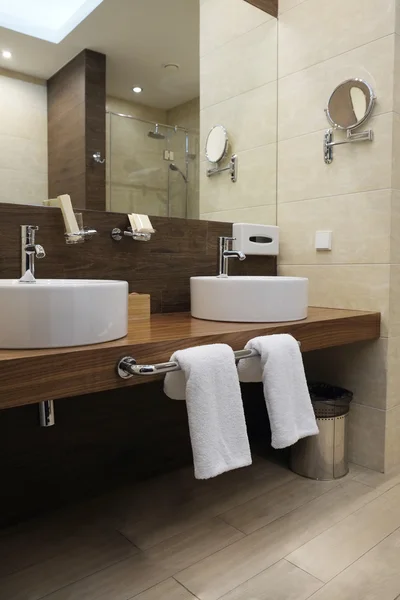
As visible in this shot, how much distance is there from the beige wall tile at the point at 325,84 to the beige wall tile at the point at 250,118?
0.05 m

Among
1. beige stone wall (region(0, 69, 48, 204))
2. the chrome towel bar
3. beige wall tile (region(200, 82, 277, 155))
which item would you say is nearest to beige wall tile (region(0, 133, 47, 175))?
beige stone wall (region(0, 69, 48, 204))

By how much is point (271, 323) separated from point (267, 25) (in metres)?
1.51

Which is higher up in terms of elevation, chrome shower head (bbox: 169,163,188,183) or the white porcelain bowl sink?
chrome shower head (bbox: 169,163,188,183)

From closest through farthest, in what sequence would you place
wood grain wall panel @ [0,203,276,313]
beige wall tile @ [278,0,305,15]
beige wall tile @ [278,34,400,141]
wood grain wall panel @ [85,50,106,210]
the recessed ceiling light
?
wood grain wall panel @ [0,203,276,313]
wood grain wall panel @ [85,50,106,210]
beige wall tile @ [278,34,400,141]
the recessed ceiling light
beige wall tile @ [278,0,305,15]

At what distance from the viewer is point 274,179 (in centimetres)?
222

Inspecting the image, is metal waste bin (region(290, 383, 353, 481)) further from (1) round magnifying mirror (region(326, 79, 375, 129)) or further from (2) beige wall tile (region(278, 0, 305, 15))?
(2) beige wall tile (region(278, 0, 305, 15))

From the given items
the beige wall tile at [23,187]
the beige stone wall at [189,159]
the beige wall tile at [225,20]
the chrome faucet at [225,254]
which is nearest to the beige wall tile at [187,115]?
the beige stone wall at [189,159]

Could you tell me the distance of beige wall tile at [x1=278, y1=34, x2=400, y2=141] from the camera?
5.88 ft

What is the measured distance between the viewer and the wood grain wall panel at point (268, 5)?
7.13 feet

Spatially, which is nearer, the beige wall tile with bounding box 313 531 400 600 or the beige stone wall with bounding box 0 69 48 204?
the beige wall tile with bounding box 313 531 400 600

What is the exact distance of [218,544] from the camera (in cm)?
146

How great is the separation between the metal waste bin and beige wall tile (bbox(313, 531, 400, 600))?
18.3 inches

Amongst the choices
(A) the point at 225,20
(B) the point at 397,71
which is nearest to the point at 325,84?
(B) the point at 397,71

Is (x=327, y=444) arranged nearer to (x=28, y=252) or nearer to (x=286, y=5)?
(x=28, y=252)
